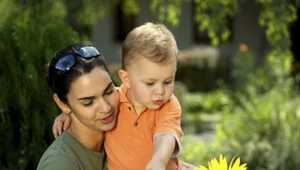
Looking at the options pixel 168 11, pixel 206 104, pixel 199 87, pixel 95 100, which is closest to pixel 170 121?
pixel 95 100

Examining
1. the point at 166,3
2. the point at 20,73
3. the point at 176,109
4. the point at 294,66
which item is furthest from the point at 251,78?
the point at 176,109

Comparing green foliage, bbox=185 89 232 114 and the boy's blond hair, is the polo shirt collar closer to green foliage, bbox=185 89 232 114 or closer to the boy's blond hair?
the boy's blond hair

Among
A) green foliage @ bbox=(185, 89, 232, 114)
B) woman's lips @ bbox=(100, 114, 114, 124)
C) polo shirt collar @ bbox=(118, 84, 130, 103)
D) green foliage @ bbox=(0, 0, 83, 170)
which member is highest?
polo shirt collar @ bbox=(118, 84, 130, 103)

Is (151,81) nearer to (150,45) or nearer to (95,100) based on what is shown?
(150,45)

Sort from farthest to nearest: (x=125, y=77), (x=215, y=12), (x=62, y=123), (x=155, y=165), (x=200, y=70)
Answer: (x=200, y=70), (x=215, y=12), (x=62, y=123), (x=125, y=77), (x=155, y=165)

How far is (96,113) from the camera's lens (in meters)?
2.75

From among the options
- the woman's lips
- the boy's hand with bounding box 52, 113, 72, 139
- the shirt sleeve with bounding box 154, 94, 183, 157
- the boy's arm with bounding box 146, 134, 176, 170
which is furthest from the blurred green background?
the boy's arm with bounding box 146, 134, 176, 170

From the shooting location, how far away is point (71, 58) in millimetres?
2768

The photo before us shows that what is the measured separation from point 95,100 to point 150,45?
327 mm

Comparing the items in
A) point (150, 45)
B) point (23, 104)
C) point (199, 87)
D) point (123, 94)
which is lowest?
point (199, 87)

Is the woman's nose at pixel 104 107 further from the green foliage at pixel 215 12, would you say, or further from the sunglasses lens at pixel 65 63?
the green foliage at pixel 215 12

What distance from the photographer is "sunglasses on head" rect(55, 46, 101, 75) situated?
274 cm

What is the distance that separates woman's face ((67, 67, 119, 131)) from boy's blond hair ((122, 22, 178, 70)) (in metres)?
0.12

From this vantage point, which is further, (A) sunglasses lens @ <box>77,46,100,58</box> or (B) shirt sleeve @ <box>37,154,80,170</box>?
(A) sunglasses lens @ <box>77,46,100,58</box>
